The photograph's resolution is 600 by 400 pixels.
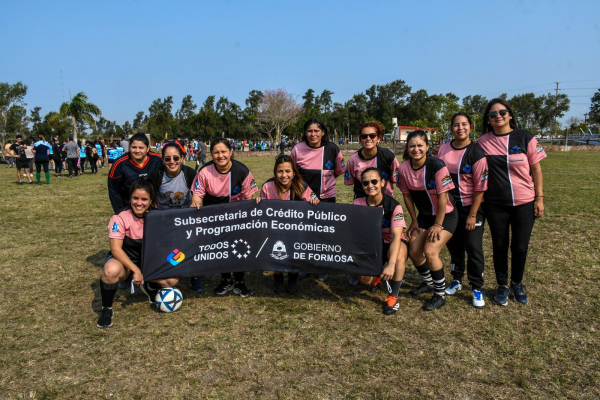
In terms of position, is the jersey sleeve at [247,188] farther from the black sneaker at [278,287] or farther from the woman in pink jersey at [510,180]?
the woman in pink jersey at [510,180]

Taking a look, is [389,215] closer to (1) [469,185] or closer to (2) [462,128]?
(1) [469,185]

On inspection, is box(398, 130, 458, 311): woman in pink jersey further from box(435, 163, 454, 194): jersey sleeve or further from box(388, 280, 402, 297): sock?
box(388, 280, 402, 297): sock

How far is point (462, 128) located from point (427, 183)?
706 millimetres

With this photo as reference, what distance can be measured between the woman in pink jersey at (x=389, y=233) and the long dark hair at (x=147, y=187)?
95.5 inches

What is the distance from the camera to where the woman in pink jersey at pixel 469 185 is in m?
4.38

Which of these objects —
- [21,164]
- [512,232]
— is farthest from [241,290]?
[21,164]

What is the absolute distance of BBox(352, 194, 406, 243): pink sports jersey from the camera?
463cm

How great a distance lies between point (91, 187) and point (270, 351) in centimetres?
1469

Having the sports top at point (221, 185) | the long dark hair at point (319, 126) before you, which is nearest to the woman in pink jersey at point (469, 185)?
the long dark hair at point (319, 126)

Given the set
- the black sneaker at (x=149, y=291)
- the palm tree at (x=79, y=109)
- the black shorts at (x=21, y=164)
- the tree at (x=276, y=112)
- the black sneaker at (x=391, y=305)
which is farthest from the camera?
the tree at (x=276, y=112)

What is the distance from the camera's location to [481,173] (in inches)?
171

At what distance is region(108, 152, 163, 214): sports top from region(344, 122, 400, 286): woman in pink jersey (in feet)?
8.67

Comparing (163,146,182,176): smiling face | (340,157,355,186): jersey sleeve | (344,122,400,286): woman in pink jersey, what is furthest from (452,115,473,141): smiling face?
(163,146,182,176): smiling face

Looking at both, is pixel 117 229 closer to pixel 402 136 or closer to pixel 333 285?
pixel 333 285
